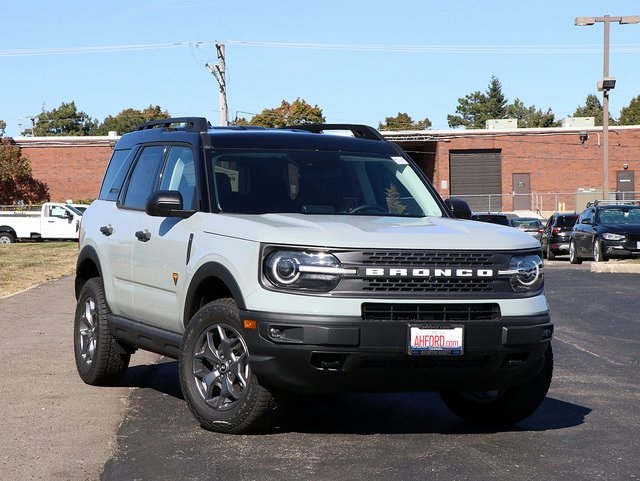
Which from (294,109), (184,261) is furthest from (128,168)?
(294,109)

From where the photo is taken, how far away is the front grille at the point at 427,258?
266 inches

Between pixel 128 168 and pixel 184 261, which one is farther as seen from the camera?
pixel 128 168

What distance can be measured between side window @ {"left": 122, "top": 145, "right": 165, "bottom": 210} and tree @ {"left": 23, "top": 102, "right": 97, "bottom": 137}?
458ft

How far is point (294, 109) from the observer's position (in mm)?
109625

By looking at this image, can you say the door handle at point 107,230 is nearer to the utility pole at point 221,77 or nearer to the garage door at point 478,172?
the utility pole at point 221,77

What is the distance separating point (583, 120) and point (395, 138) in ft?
41.2

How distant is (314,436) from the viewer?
23.9 feet

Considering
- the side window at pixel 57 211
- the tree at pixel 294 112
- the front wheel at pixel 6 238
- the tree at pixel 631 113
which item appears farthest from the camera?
the tree at pixel 631 113

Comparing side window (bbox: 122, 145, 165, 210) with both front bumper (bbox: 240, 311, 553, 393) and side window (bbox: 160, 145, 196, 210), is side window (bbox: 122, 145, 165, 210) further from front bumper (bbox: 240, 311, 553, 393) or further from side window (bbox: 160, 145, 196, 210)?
front bumper (bbox: 240, 311, 553, 393)

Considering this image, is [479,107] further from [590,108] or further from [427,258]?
[427,258]

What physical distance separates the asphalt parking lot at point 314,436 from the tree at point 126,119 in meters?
130

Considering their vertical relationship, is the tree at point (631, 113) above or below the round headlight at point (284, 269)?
above

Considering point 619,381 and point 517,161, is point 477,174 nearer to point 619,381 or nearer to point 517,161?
point 517,161

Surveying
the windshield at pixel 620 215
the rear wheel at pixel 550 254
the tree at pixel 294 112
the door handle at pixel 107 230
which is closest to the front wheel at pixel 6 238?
the rear wheel at pixel 550 254
